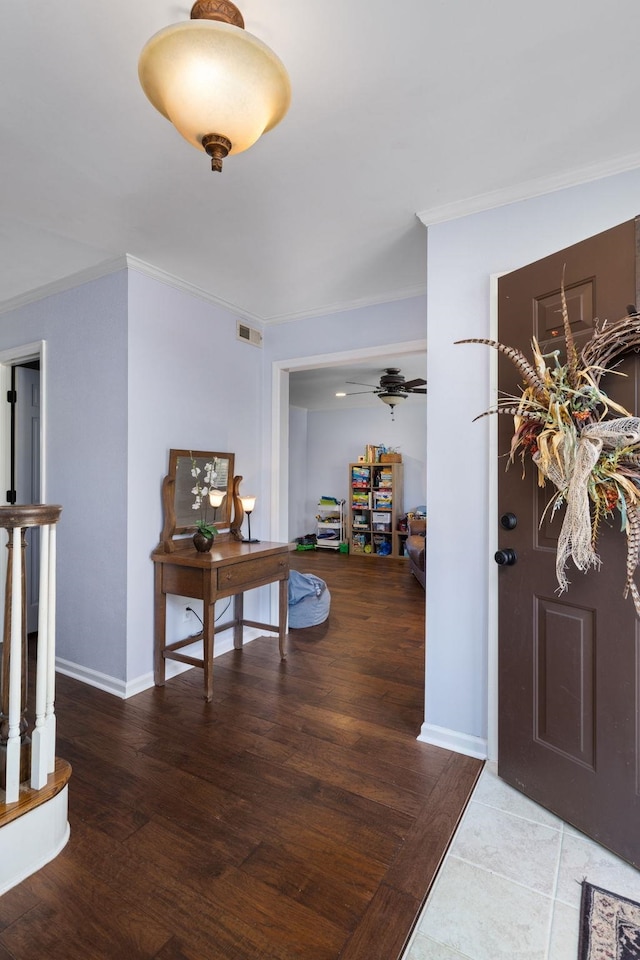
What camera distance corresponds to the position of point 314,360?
3.67 meters

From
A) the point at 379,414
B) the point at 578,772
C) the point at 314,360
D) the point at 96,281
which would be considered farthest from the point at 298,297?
the point at 379,414

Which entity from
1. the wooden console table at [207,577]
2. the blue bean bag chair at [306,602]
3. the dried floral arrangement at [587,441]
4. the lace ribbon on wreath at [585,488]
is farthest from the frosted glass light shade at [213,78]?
the blue bean bag chair at [306,602]

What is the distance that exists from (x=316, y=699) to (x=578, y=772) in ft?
4.69

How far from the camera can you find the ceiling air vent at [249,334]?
12.2 feet

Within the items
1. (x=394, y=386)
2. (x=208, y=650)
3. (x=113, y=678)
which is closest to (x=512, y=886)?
(x=208, y=650)

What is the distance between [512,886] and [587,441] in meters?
1.43

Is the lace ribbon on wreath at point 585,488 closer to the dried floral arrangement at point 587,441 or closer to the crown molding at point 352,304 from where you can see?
the dried floral arrangement at point 587,441

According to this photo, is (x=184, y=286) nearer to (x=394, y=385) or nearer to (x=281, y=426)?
(x=281, y=426)

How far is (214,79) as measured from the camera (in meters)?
1.12

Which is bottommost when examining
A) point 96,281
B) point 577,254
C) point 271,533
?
point 271,533

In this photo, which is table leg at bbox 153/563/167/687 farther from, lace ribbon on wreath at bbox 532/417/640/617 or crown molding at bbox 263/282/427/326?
lace ribbon on wreath at bbox 532/417/640/617

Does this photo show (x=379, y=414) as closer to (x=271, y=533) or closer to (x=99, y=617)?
(x=271, y=533)

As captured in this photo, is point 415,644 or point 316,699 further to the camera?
point 415,644

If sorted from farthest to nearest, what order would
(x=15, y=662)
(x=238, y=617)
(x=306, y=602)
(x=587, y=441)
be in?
1. (x=306, y=602)
2. (x=238, y=617)
3. (x=15, y=662)
4. (x=587, y=441)
